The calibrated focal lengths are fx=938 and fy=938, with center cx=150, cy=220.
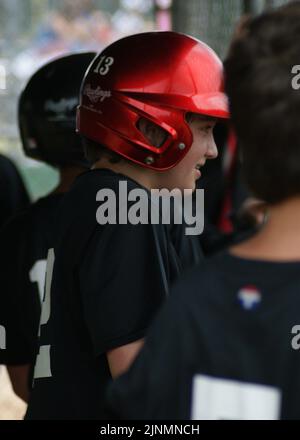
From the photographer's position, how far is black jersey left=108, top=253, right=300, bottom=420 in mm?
1604

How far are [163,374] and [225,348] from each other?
12cm

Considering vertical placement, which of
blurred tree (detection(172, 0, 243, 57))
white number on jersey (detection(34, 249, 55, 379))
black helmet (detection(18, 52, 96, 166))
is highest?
blurred tree (detection(172, 0, 243, 57))

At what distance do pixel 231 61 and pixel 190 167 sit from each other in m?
0.96

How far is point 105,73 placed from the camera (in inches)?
104

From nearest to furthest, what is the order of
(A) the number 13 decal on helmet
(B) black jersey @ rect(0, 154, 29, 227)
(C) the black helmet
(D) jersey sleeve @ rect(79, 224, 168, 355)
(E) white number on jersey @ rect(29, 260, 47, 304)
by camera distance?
(D) jersey sleeve @ rect(79, 224, 168, 355)
(A) the number 13 decal on helmet
(E) white number on jersey @ rect(29, 260, 47, 304)
(C) the black helmet
(B) black jersey @ rect(0, 154, 29, 227)

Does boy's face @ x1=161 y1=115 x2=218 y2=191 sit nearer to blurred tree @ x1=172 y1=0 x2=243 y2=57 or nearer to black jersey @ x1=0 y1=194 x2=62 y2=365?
black jersey @ x1=0 y1=194 x2=62 y2=365

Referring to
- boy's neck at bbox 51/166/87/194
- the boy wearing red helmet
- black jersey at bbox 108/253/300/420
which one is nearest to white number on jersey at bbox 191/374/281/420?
black jersey at bbox 108/253/300/420

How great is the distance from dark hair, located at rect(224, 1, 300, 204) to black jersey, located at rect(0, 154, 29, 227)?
9.64ft

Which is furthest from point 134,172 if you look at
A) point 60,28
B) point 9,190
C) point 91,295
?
point 60,28

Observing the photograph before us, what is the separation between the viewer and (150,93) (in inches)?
102

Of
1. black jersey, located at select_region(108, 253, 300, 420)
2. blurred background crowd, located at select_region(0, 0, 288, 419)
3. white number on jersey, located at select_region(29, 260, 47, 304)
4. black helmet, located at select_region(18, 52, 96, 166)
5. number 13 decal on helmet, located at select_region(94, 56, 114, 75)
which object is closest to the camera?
black jersey, located at select_region(108, 253, 300, 420)

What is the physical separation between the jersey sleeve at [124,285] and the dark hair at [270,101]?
1.99 feet

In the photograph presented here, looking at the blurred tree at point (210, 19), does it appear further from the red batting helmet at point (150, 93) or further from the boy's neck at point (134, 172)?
the boy's neck at point (134, 172)

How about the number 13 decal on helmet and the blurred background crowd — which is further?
the blurred background crowd
